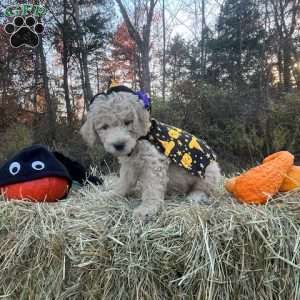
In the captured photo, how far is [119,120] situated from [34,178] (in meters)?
0.93

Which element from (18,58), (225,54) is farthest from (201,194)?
(225,54)

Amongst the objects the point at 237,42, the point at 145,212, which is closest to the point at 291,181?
the point at 145,212

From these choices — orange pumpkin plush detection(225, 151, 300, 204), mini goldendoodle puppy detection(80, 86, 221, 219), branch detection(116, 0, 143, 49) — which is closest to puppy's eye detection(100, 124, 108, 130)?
mini goldendoodle puppy detection(80, 86, 221, 219)

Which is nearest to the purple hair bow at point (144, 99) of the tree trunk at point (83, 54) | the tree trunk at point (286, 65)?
the tree trunk at point (83, 54)

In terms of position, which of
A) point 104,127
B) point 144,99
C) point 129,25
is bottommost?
point 104,127

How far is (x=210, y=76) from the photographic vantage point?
43.0 feet

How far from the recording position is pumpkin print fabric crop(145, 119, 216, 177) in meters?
2.82

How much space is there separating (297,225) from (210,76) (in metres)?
11.2

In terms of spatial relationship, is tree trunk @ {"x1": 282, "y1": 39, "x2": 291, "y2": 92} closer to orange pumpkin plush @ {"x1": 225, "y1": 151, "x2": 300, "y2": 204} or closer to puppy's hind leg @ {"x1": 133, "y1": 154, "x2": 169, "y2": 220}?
orange pumpkin plush @ {"x1": 225, "y1": 151, "x2": 300, "y2": 204}

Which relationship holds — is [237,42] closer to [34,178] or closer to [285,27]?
[285,27]

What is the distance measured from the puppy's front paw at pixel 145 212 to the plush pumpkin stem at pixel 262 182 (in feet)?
2.12

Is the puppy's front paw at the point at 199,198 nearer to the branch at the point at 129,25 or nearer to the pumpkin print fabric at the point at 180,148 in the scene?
the pumpkin print fabric at the point at 180,148

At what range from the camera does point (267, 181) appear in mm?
2678

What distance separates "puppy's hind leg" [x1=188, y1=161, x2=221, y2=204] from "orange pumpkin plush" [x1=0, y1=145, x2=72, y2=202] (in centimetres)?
107
